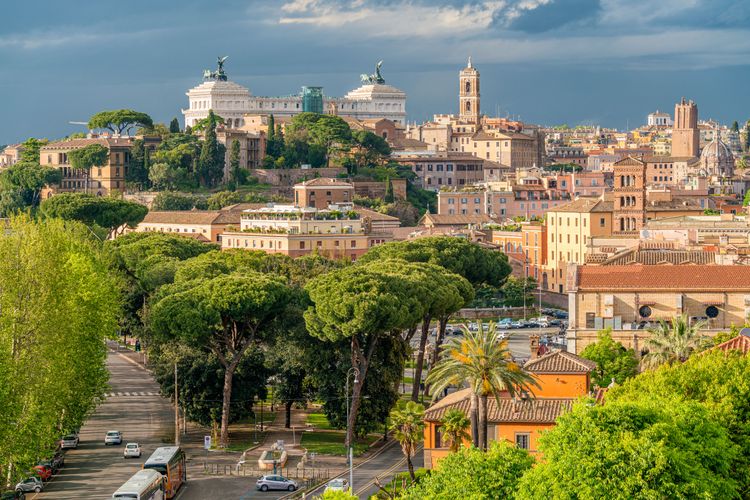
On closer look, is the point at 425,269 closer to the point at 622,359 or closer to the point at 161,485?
the point at 622,359

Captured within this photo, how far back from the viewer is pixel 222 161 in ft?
552

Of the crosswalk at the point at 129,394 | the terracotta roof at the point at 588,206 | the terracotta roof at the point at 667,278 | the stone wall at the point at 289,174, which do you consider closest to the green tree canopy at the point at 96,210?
the terracotta roof at the point at 588,206

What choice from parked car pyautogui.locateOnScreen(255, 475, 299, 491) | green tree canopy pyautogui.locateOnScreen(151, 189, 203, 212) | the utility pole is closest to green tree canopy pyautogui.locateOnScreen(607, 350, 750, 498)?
parked car pyautogui.locateOnScreen(255, 475, 299, 491)

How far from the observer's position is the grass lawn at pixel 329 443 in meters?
66.9

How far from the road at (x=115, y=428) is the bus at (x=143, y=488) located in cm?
286

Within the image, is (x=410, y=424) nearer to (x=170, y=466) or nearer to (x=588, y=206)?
(x=170, y=466)

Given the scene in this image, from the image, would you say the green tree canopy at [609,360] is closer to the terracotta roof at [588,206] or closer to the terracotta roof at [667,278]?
the terracotta roof at [667,278]

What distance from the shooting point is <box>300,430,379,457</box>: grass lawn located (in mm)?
66875

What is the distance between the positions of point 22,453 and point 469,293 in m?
33.5

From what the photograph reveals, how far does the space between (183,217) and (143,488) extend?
93996mm

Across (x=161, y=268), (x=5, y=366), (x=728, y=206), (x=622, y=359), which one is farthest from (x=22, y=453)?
(x=728, y=206)

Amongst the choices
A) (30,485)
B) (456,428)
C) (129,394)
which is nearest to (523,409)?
(456,428)

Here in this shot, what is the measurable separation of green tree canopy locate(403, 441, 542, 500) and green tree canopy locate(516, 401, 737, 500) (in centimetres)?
87

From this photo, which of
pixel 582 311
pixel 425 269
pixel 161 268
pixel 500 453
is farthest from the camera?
pixel 161 268
